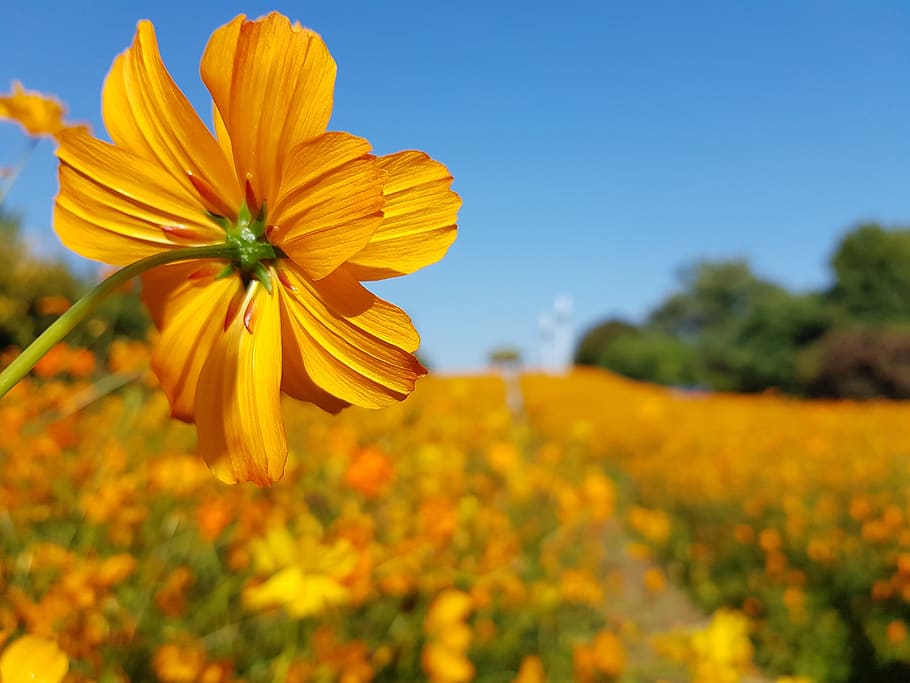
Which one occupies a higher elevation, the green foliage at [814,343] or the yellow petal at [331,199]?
the green foliage at [814,343]

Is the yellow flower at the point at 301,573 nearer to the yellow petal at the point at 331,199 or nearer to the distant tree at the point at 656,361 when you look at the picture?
the yellow petal at the point at 331,199

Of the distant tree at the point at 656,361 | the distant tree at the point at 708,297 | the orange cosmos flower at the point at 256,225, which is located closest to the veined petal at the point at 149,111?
the orange cosmos flower at the point at 256,225

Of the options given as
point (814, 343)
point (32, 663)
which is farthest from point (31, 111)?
point (814, 343)

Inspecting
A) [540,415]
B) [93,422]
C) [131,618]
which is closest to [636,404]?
[540,415]

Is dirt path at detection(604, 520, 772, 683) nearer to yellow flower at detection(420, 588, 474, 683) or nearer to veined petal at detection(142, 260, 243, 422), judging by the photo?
yellow flower at detection(420, 588, 474, 683)

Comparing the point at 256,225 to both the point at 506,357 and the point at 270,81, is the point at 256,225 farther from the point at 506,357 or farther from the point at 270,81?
the point at 506,357

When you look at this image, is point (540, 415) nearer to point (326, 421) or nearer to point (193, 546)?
point (326, 421)
